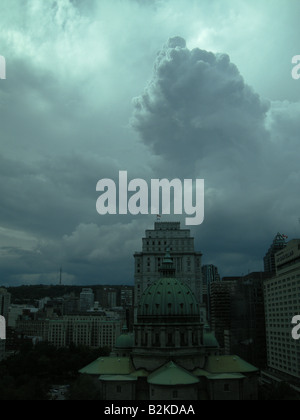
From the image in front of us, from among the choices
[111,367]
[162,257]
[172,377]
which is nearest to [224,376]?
[172,377]

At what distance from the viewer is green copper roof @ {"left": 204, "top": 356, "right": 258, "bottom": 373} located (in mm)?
85000

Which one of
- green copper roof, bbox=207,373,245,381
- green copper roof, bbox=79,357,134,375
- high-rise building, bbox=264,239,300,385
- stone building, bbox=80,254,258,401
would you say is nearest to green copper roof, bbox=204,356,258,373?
stone building, bbox=80,254,258,401

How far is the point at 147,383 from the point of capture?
8106 centimetres

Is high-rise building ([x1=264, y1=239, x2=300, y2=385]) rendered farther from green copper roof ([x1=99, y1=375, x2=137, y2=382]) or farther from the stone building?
green copper roof ([x1=99, y1=375, x2=137, y2=382])

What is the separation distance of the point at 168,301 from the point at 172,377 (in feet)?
61.8

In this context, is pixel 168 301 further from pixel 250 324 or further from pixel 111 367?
pixel 250 324

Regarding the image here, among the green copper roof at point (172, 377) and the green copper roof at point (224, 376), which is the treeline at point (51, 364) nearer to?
the green copper roof at point (172, 377)

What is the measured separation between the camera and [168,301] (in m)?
90.2

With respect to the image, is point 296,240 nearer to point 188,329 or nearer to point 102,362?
point 188,329

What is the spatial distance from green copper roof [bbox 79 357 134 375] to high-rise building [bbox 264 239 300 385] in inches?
2079

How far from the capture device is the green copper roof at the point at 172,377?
241 feet
